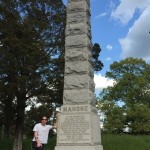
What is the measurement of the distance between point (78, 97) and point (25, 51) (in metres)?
14.6

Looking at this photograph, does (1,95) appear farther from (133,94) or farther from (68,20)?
(133,94)

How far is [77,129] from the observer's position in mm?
11039

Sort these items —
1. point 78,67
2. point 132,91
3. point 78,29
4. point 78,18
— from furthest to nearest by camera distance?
1. point 132,91
2. point 78,18
3. point 78,29
4. point 78,67

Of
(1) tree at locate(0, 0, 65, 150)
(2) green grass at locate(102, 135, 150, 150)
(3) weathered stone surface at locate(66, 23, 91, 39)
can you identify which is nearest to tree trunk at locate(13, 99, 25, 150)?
(1) tree at locate(0, 0, 65, 150)

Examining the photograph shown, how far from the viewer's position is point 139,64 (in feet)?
156

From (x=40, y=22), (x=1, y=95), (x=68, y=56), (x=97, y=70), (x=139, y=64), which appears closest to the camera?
(x=68, y=56)

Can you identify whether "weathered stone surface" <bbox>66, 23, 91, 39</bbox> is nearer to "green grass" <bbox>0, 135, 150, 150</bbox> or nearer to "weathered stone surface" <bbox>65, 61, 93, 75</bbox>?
"weathered stone surface" <bbox>65, 61, 93, 75</bbox>

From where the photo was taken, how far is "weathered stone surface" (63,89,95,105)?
11422mm

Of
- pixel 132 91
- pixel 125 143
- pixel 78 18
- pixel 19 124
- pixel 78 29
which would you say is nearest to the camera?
pixel 78 29

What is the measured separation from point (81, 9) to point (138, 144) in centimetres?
1291

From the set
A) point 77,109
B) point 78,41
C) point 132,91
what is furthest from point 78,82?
point 132,91

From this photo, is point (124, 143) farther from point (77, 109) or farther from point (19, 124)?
point (77, 109)

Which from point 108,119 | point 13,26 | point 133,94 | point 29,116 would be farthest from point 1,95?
point 133,94

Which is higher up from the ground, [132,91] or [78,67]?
[132,91]
